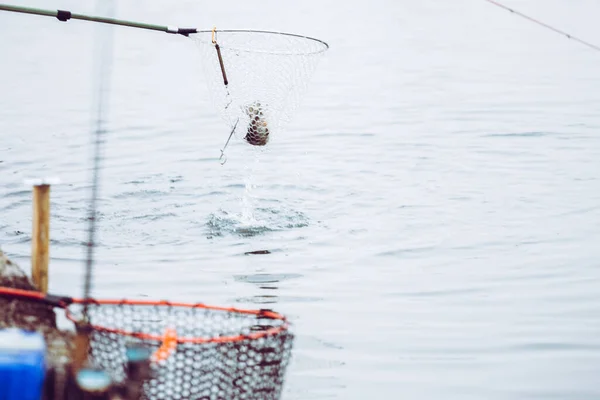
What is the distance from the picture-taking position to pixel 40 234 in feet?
15.7

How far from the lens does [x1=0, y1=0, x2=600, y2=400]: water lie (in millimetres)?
6391

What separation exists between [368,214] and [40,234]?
5589mm

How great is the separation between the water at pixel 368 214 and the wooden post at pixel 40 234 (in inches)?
68.8

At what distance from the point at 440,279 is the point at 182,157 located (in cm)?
640

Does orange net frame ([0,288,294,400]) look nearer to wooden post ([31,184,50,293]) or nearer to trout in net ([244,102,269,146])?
wooden post ([31,184,50,293])

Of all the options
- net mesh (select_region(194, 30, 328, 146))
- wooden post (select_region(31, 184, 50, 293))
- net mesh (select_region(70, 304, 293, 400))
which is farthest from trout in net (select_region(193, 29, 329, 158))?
net mesh (select_region(70, 304, 293, 400))

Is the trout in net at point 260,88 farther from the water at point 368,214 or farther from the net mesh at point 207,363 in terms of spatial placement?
the net mesh at point 207,363

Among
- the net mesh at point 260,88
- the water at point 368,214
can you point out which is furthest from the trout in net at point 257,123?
the water at point 368,214

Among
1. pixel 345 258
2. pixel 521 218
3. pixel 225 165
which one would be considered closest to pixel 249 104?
pixel 345 258

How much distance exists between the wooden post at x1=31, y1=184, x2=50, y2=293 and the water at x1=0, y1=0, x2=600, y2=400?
1747 mm

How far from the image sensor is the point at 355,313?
707cm

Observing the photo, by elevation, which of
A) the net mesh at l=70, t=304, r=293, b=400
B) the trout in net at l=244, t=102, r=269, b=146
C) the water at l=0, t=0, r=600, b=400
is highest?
the trout in net at l=244, t=102, r=269, b=146

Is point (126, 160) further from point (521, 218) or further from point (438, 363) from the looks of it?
point (438, 363)

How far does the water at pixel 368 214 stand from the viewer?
252 inches
